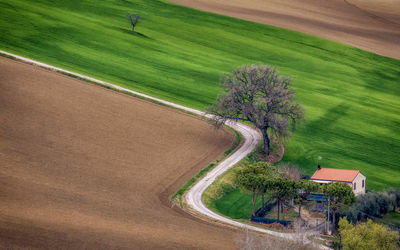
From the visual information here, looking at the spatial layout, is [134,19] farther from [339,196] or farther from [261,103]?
[339,196]

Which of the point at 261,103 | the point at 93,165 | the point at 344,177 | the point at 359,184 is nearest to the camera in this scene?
the point at 93,165

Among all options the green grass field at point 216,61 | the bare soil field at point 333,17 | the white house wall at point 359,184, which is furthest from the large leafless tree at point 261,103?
the bare soil field at point 333,17

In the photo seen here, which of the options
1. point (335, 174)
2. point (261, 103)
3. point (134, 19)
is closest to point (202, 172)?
point (335, 174)

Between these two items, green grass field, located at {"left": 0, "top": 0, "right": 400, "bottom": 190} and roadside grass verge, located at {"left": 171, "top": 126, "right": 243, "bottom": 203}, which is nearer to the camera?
roadside grass verge, located at {"left": 171, "top": 126, "right": 243, "bottom": 203}

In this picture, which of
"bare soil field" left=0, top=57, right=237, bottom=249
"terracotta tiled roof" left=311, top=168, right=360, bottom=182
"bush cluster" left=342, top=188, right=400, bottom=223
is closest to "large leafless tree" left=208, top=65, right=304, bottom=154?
"bare soil field" left=0, top=57, right=237, bottom=249

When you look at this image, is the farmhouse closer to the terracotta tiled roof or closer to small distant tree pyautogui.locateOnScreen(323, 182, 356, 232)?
the terracotta tiled roof

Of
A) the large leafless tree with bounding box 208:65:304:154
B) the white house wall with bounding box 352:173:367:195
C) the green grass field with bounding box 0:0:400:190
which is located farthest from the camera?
the green grass field with bounding box 0:0:400:190

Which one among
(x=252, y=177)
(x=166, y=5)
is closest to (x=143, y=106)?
(x=252, y=177)
